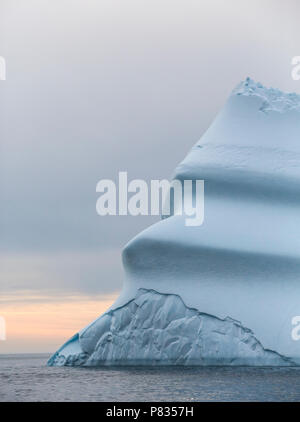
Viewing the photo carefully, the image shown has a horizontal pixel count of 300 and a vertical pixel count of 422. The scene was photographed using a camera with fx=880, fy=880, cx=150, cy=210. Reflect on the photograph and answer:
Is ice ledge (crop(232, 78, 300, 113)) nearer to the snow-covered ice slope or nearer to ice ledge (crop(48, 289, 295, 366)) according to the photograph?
the snow-covered ice slope

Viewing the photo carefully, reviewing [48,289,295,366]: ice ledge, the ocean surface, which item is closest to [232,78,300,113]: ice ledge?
[48,289,295,366]: ice ledge

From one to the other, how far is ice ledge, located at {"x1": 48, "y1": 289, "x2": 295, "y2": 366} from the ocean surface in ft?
1.31

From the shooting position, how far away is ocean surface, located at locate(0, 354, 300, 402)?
21047 mm

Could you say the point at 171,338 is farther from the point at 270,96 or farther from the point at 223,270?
the point at 270,96

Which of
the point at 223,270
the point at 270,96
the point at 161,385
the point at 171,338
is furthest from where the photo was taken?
the point at 270,96

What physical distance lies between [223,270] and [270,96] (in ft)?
23.1

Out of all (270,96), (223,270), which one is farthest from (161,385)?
(270,96)

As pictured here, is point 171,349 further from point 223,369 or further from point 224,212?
point 224,212

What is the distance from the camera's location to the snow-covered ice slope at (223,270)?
1069 inches

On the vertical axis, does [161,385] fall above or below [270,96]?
below

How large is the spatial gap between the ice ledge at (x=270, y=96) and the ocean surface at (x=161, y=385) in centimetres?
913

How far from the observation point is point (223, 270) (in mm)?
28078
